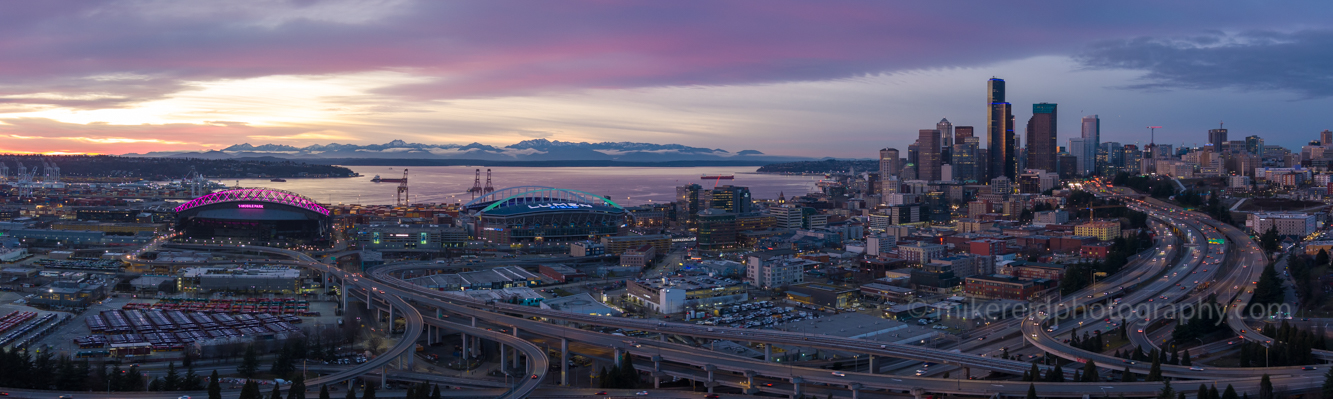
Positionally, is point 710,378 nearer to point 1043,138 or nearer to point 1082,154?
point 1043,138

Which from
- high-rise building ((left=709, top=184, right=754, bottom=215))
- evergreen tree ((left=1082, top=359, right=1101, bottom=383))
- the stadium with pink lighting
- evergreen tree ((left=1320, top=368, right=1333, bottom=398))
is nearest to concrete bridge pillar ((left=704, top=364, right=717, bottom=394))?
evergreen tree ((left=1082, top=359, right=1101, bottom=383))

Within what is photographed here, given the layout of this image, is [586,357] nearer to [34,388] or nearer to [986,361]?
[986,361]

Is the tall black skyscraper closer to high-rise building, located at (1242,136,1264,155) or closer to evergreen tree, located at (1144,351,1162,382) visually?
high-rise building, located at (1242,136,1264,155)

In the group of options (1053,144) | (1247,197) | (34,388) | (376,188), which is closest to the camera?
(34,388)

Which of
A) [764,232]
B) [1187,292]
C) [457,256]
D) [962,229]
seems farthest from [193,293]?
[962,229]

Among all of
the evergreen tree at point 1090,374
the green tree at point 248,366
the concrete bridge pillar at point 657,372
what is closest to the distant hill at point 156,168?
the green tree at point 248,366

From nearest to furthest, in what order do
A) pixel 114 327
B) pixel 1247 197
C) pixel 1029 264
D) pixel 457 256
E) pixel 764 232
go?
pixel 114 327 < pixel 1029 264 < pixel 457 256 < pixel 764 232 < pixel 1247 197

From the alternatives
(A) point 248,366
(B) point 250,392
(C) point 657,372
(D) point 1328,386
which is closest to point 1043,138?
(D) point 1328,386
